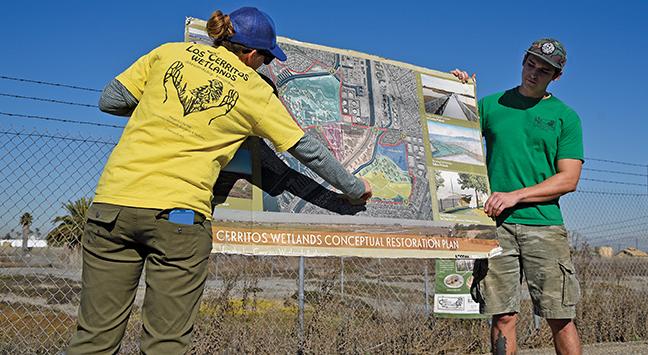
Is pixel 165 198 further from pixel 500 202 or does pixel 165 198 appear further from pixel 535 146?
pixel 535 146

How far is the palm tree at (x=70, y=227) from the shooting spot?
5375mm

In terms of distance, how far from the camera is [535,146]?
3.66 metres

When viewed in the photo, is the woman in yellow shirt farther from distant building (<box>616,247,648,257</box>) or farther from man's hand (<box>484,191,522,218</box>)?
distant building (<box>616,247,648,257</box>)

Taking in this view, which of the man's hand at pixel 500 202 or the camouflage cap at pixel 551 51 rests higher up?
the camouflage cap at pixel 551 51

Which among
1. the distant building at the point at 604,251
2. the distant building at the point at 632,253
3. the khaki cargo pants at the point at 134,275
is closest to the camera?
the khaki cargo pants at the point at 134,275

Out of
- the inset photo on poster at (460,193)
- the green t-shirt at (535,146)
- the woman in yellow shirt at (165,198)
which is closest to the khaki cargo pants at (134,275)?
the woman in yellow shirt at (165,198)

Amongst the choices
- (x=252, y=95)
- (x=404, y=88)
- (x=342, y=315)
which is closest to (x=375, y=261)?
(x=342, y=315)

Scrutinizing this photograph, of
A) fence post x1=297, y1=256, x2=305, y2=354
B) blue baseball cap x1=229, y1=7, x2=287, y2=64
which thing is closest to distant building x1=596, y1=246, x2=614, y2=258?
fence post x1=297, y1=256, x2=305, y2=354

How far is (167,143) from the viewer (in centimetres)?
235

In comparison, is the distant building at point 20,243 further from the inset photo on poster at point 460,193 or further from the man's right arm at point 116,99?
the inset photo on poster at point 460,193

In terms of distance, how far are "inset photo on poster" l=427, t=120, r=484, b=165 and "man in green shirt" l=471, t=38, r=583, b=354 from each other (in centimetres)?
27

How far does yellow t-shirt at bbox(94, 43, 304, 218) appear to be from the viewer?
232 cm

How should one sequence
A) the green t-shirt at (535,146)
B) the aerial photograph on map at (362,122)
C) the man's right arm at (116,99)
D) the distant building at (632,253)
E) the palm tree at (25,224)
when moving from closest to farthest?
the man's right arm at (116,99) < the aerial photograph on map at (362,122) < the green t-shirt at (535,146) < the palm tree at (25,224) < the distant building at (632,253)

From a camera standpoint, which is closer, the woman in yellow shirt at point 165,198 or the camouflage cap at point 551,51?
the woman in yellow shirt at point 165,198
